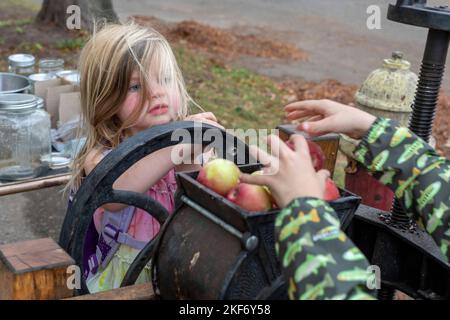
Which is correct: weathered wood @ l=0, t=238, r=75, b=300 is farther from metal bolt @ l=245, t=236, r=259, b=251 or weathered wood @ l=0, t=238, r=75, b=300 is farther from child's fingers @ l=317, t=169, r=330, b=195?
child's fingers @ l=317, t=169, r=330, b=195

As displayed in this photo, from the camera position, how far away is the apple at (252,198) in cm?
134

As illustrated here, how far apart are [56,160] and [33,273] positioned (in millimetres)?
1971

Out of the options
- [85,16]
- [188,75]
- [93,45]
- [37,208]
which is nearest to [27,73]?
[37,208]

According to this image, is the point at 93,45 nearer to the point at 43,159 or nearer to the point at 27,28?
the point at 43,159

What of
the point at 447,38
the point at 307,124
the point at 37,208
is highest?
→ the point at 447,38

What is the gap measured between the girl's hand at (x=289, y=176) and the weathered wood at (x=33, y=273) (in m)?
0.50

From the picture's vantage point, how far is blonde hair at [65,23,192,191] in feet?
7.02

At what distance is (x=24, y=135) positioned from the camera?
335 centimetres

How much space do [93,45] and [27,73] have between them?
2316 mm

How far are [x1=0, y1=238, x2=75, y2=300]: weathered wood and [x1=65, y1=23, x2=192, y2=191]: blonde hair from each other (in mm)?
757

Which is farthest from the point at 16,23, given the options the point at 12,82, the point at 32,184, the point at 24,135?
the point at 32,184

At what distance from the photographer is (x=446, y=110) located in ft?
21.8

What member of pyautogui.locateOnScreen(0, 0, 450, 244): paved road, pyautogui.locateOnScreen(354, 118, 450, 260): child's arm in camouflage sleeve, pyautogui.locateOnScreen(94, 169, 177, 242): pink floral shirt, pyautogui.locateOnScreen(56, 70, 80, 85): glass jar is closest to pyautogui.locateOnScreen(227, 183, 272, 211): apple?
pyautogui.locateOnScreen(354, 118, 450, 260): child's arm in camouflage sleeve

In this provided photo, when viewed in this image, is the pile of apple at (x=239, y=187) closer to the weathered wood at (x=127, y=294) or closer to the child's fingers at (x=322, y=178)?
the child's fingers at (x=322, y=178)
